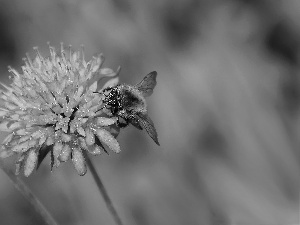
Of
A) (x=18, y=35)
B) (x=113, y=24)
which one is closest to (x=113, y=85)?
(x=113, y=24)

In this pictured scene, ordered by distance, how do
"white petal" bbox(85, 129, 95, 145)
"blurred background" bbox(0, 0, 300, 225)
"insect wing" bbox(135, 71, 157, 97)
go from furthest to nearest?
"blurred background" bbox(0, 0, 300, 225) < "insect wing" bbox(135, 71, 157, 97) < "white petal" bbox(85, 129, 95, 145)

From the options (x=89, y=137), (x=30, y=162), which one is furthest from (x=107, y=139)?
(x=30, y=162)

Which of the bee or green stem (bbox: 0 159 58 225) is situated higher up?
the bee

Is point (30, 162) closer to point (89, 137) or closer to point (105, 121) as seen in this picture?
point (89, 137)

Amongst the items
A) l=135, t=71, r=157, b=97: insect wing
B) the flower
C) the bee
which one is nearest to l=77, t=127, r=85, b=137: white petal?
the flower

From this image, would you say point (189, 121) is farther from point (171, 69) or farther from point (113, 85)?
point (113, 85)

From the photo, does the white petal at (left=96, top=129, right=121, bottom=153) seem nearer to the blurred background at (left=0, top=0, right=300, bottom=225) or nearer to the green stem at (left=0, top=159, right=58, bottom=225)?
the green stem at (left=0, top=159, right=58, bottom=225)

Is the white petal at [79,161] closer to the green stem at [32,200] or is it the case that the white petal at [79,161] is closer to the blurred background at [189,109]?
the green stem at [32,200]
